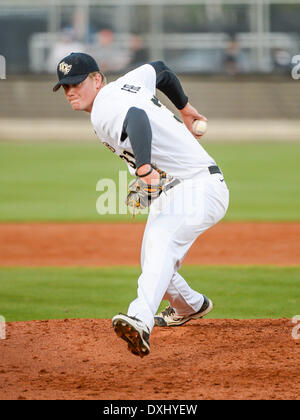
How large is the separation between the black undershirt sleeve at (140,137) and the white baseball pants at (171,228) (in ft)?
1.48

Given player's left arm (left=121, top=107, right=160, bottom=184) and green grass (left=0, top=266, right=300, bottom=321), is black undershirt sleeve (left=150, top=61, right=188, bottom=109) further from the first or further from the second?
green grass (left=0, top=266, right=300, bottom=321)

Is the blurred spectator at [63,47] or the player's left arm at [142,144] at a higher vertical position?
the player's left arm at [142,144]

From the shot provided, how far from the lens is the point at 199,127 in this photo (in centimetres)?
Result: 515

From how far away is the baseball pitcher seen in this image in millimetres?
4383

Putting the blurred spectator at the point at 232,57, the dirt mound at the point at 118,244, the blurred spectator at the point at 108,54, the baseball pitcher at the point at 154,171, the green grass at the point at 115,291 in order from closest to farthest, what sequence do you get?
the baseball pitcher at the point at 154,171 < the green grass at the point at 115,291 < the dirt mound at the point at 118,244 < the blurred spectator at the point at 232,57 < the blurred spectator at the point at 108,54

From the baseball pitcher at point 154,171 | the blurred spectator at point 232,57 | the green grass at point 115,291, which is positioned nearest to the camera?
the baseball pitcher at point 154,171

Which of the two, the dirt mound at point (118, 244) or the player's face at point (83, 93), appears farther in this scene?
the dirt mound at point (118, 244)

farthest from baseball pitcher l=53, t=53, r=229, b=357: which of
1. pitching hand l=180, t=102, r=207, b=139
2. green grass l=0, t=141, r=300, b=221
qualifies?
green grass l=0, t=141, r=300, b=221

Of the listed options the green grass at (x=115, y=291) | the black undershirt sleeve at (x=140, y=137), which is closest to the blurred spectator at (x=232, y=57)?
the green grass at (x=115, y=291)

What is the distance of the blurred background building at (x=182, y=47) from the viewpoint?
75.9 feet

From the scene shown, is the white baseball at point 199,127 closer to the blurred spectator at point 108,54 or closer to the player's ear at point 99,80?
the player's ear at point 99,80

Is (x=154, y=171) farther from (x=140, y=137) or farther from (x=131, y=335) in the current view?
(x=131, y=335)
